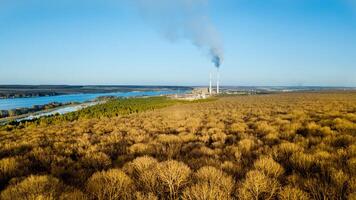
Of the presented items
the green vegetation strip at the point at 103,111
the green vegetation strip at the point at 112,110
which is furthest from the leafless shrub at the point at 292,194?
the green vegetation strip at the point at 112,110

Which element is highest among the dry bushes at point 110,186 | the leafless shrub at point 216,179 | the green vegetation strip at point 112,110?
the leafless shrub at point 216,179

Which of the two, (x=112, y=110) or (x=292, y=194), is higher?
(x=292, y=194)

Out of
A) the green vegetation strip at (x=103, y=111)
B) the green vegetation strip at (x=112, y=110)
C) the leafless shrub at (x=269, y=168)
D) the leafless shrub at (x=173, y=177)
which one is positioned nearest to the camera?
the leafless shrub at (x=173, y=177)

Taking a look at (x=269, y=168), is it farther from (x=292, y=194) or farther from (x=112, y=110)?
(x=112, y=110)

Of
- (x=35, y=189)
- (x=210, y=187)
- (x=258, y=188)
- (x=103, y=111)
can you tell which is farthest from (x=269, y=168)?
(x=103, y=111)

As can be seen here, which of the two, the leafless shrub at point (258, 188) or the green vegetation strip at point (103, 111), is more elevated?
the leafless shrub at point (258, 188)

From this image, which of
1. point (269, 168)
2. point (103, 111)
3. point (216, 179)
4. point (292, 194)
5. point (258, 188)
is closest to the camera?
point (292, 194)

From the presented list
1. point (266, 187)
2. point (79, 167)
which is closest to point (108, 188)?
point (79, 167)

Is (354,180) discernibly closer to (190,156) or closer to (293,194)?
(293,194)

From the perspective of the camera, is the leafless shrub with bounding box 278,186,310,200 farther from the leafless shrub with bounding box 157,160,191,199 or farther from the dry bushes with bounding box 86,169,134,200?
the dry bushes with bounding box 86,169,134,200

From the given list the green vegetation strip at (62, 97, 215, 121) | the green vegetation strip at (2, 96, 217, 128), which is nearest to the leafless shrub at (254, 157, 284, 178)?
the green vegetation strip at (2, 96, 217, 128)

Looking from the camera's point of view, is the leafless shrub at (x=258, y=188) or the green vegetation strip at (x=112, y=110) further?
the green vegetation strip at (x=112, y=110)

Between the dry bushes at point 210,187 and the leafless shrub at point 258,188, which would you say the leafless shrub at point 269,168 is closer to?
the leafless shrub at point 258,188

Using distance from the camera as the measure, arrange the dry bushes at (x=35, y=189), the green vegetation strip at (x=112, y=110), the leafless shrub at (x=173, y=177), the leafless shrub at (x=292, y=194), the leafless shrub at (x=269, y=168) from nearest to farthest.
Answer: the leafless shrub at (x=292, y=194) < the dry bushes at (x=35, y=189) < the leafless shrub at (x=173, y=177) < the leafless shrub at (x=269, y=168) < the green vegetation strip at (x=112, y=110)
